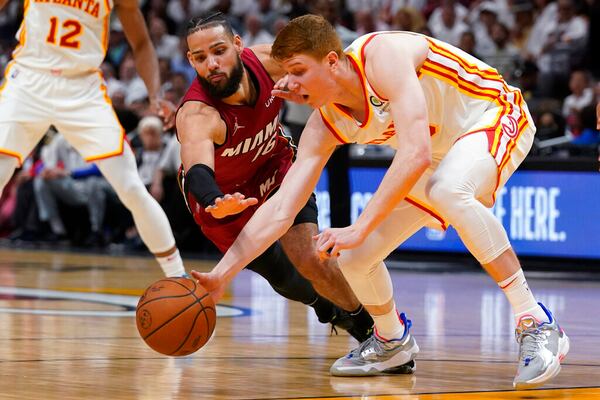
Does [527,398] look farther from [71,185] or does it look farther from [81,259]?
[71,185]

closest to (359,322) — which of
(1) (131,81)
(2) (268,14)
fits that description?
(1) (131,81)

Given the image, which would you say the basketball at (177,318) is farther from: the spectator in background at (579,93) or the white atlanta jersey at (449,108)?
the spectator in background at (579,93)

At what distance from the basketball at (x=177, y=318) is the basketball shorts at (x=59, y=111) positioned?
2648 millimetres

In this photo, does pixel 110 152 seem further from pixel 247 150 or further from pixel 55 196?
pixel 55 196

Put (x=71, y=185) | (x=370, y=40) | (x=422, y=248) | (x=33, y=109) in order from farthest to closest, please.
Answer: (x=71, y=185), (x=422, y=248), (x=33, y=109), (x=370, y=40)

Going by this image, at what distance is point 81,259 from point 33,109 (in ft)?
14.9

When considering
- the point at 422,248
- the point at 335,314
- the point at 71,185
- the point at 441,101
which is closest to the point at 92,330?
the point at 335,314

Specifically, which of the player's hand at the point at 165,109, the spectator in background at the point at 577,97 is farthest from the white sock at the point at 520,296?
the spectator in background at the point at 577,97

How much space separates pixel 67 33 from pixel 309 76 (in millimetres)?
3162

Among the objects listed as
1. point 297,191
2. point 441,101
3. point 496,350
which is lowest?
point 496,350

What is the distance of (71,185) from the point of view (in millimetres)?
13164

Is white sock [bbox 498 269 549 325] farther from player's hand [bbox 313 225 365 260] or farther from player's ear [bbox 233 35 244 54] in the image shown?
player's ear [bbox 233 35 244 54]

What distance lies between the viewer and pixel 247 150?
548cm

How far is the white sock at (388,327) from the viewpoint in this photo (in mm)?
5051
